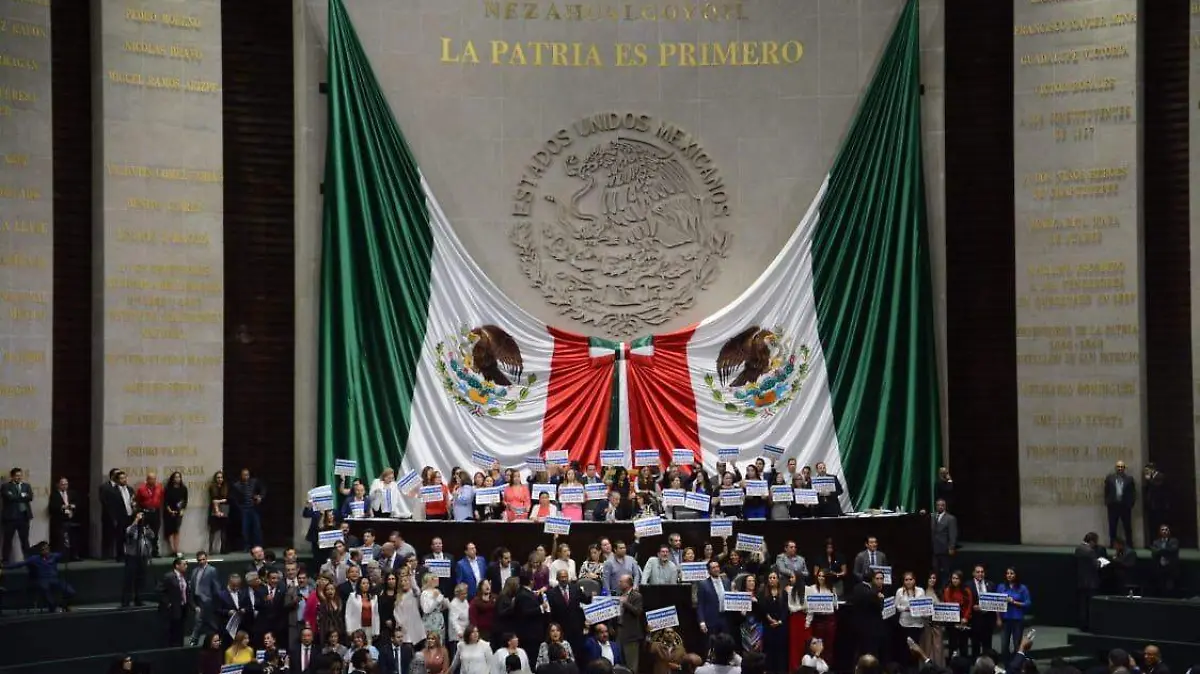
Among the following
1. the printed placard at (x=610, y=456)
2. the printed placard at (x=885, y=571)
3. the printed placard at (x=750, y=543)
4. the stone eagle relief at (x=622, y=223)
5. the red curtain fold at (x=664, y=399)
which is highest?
the stone eagle relief at (x=622, y=223)

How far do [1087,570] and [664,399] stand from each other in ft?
23.9

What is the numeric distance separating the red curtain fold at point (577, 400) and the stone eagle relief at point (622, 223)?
0.62 meters

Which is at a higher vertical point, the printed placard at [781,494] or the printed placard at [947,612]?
the printed placard at [781,494]

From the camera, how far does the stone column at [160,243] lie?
89.3 ft

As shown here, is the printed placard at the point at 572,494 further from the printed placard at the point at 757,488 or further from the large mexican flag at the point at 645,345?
the large mexican flag at the point at 645,345

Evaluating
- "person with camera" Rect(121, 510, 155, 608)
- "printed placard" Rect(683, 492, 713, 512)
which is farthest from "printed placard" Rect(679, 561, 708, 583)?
"person with camera" Rect(121, 510, 155, 608)

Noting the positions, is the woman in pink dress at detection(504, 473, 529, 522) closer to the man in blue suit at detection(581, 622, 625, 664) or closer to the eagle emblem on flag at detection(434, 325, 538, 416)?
the eagle emblem on flag at detection(434, 325, 538, 416)

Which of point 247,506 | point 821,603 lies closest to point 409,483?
point 247,506

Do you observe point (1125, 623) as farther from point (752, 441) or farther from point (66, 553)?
point (66, 553)

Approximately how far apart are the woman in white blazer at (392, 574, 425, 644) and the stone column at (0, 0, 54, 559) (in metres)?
6.43

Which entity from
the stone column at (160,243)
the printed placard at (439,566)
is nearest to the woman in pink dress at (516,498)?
the printed placard at (439,566)

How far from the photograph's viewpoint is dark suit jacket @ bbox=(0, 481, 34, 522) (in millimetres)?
24922

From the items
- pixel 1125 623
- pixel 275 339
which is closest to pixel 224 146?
pixel 275 339

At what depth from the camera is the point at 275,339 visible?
29016mm
